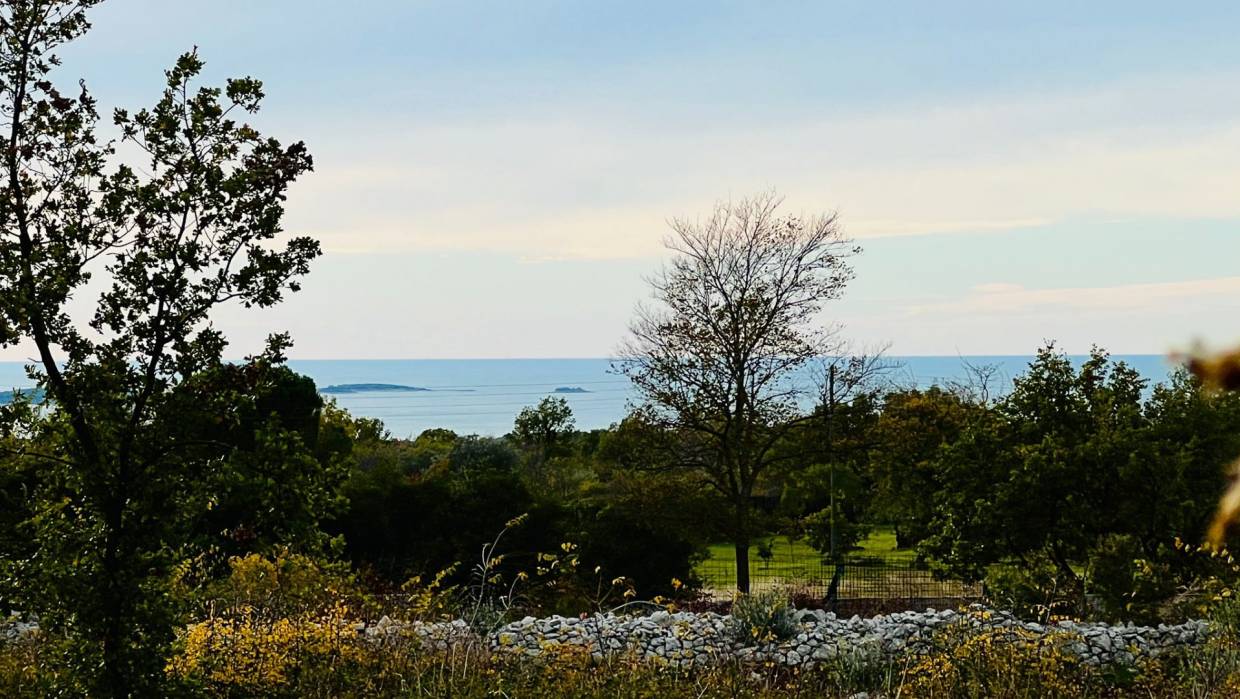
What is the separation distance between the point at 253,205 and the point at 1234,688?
5282mm

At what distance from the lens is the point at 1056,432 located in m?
12.9

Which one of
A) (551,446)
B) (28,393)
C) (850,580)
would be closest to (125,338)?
(28,393)

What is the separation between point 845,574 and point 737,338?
4.86 meters

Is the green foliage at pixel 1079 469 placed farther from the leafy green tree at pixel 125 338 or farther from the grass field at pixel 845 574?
the leafy green tree at pixel 125 338

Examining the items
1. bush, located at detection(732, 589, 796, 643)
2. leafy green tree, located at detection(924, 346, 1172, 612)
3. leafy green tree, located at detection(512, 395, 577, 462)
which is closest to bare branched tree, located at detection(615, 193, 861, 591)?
leafy green tree, located at detection(924, 346, 1172, 612)

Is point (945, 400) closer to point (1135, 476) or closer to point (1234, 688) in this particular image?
point (1135, 476)

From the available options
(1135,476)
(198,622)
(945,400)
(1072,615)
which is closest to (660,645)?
(198,622)

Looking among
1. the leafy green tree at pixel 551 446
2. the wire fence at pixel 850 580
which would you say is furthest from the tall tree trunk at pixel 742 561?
the leafy green tree at pixel 551 446

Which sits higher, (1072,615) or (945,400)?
(945,400)

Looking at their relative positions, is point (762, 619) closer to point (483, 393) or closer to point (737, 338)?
point (737, 338)

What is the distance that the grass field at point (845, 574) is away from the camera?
17.0 metres

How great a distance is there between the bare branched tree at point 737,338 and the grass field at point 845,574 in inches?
70.0

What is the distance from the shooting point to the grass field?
1698cm

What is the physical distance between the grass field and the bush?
6.03 m
